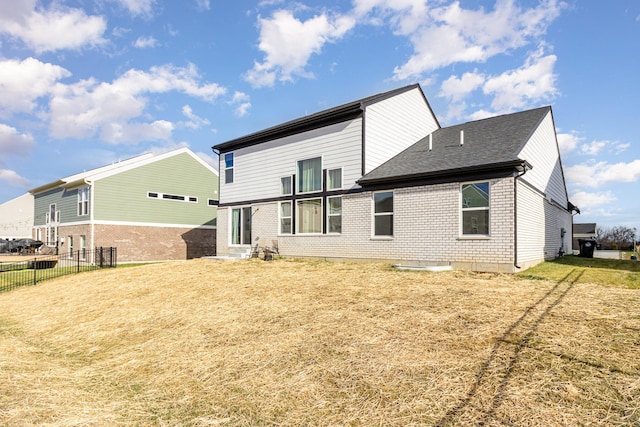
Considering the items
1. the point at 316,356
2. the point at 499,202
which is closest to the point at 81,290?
the point at 316,356

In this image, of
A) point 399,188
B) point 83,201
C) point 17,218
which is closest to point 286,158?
point 399,188

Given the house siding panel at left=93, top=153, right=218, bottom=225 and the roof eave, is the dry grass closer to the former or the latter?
the roof eave

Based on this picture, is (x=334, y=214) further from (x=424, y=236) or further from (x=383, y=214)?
(x=424, y=236)

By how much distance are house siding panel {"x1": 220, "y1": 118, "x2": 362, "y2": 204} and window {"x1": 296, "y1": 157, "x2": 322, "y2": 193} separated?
275 millimetres

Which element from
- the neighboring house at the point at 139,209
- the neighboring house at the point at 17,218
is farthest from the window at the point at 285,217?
the neighboring house at the point at 17,218

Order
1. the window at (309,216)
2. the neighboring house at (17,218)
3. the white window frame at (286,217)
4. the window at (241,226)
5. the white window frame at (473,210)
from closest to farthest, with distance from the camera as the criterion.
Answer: the white window frame at (473,210) → the window at (309,216) → the white window frame at (286,217) → the window at (241,226) → the neighboring house at (17,218)

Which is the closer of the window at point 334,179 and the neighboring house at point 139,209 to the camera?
the window at point 334,179

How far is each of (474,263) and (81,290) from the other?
43.6ft

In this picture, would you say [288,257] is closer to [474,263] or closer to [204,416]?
[474,263]

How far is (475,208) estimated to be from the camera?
1219 centimetres

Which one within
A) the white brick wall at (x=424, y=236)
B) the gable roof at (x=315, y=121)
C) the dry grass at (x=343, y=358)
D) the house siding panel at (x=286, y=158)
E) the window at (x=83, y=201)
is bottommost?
the dry grass at (x=343, y=358)

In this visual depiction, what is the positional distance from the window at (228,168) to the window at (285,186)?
4.11 meters

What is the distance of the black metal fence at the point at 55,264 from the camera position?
20.0 meters

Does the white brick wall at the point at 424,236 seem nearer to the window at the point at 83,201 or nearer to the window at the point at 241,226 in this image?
the window at the point at 241,226
